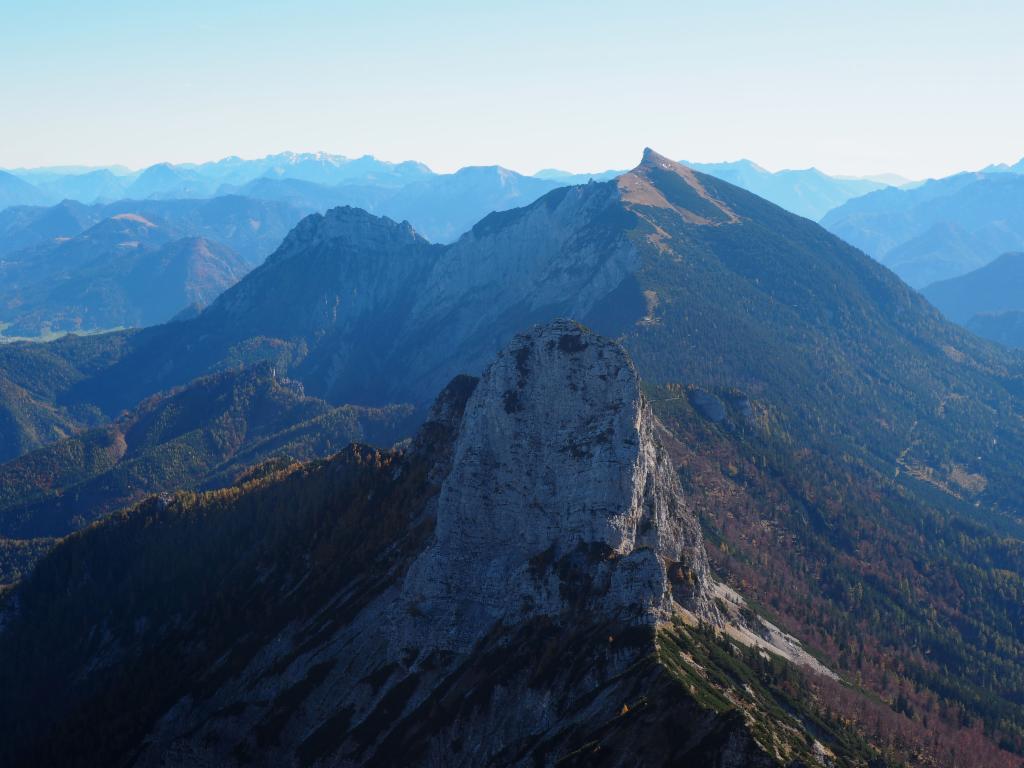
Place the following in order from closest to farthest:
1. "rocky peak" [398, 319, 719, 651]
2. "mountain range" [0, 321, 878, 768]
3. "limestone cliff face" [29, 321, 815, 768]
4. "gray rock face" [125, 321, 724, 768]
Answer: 1. "mountain range" [0, 321, 878, 768]
2. "limestone cliff face" [29, 321, 815, 768]
3. "gray rock face" [125, 321, 724, 768]
4. "rocky peak" [398, 319, 719, 651]

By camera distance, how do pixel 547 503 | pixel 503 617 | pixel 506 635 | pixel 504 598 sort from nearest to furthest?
1. pixel 506 635
2. pixel 503 617
3. pixel 504 598
4. pixel 547 503

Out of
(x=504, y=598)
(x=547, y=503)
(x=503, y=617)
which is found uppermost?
(x=547, y=503)

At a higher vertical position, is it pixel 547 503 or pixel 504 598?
pixel 547 503

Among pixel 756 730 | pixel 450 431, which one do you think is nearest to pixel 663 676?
pixel 756 730

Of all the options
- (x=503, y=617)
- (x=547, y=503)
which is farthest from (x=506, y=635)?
(x=547, y=503)

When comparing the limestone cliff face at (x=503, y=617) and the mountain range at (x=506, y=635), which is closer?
the mountain range at (x=506, y=635)

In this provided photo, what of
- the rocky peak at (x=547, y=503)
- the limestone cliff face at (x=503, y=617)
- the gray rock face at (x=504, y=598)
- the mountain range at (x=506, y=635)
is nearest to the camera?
the mountain range at (x=506, y=635)

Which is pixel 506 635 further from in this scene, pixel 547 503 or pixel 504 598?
pixel 547 503

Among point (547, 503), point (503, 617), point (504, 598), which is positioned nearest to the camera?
point (503, 617)
